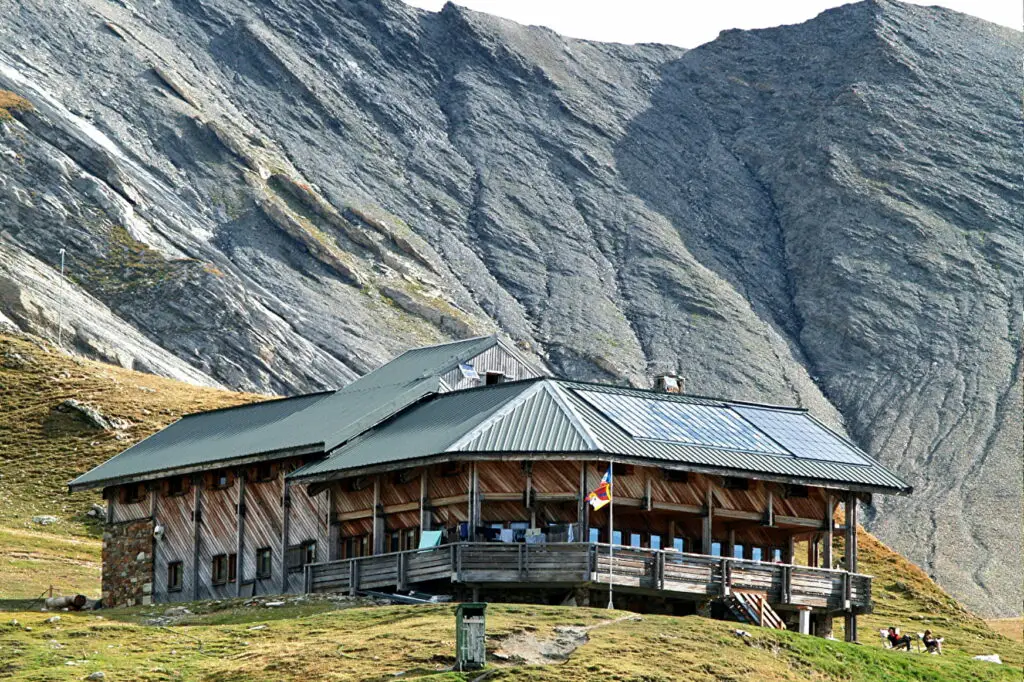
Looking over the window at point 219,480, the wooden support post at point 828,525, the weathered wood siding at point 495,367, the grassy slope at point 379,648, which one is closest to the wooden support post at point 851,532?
the wooden support post at point 828,525

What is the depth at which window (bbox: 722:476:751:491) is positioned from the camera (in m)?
64.1

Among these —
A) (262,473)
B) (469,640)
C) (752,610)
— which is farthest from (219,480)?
(469,640)

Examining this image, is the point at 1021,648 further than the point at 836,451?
Yes

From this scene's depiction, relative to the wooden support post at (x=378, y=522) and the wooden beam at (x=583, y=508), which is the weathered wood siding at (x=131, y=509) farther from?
the wooden beam at (x=583, y=508)

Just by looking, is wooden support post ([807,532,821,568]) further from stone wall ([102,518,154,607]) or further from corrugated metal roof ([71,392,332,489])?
stone wall ([102,518,154,607])

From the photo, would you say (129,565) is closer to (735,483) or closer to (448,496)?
(448,496)

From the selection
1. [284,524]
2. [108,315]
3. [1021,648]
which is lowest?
[1021,648]

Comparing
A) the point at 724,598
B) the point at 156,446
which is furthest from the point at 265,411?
the point at 724,598

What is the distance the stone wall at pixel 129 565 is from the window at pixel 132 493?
1003mm

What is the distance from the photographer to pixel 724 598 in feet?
197

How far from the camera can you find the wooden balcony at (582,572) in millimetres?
58156

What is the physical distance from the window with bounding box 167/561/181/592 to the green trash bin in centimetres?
2936

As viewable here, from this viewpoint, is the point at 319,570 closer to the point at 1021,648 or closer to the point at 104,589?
the point at 104,589

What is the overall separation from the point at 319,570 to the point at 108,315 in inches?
4528
